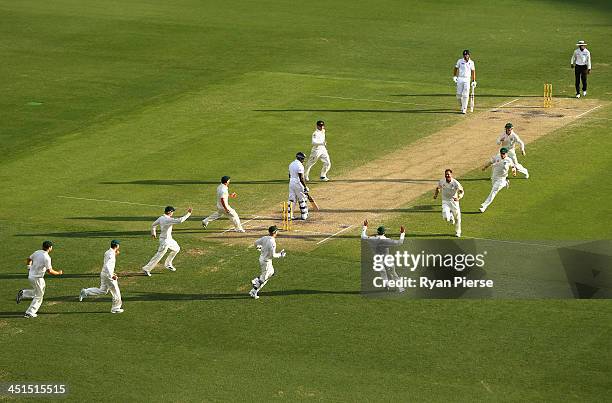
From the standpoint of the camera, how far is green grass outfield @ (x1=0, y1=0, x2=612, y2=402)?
31391mm

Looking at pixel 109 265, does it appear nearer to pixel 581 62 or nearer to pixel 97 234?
pixel 97 234

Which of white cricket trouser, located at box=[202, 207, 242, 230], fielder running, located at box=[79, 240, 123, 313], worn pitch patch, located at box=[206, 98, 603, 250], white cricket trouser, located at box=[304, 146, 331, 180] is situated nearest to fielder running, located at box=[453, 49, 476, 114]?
worn pitch patch, located at box=[206, 98, 603, 250]

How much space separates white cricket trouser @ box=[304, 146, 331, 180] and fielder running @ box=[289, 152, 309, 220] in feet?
14.4

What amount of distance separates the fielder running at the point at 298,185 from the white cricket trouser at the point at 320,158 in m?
4.39

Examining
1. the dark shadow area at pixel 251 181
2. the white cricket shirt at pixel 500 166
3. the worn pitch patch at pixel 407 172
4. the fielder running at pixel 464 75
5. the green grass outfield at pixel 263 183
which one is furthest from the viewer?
the fielder running at pixel 464 75

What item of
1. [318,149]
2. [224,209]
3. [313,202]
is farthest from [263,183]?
[224,209]

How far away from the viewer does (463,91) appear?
186 ft

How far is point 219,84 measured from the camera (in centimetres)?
6419

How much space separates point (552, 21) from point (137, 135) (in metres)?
32.2

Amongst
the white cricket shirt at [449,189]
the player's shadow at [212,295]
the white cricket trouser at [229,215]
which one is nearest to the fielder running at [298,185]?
the white cricket trouser at [229,215]

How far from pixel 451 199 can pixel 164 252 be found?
9.52 m

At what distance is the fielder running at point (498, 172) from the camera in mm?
43344

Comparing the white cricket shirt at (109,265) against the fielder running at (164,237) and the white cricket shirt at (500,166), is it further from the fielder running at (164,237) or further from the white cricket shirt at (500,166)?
the white cricket shirt at (500,166)

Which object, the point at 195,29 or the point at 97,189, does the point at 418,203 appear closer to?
the point at 97,189
